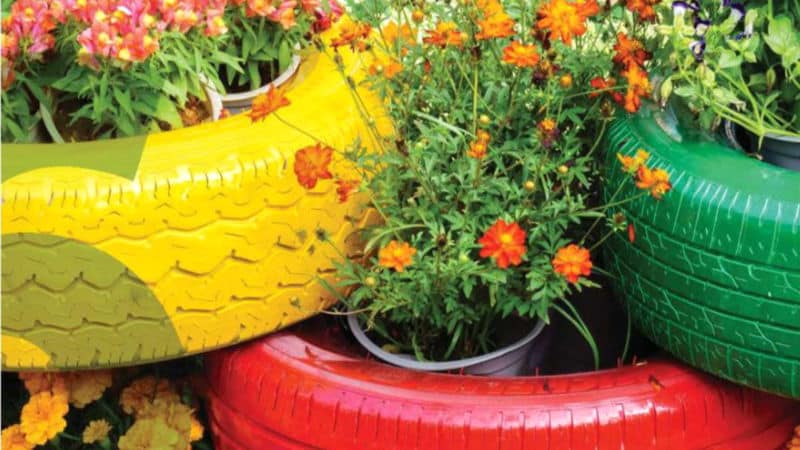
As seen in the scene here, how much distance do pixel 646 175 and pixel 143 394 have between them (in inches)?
49.7

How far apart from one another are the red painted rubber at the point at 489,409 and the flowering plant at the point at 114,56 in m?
0.56

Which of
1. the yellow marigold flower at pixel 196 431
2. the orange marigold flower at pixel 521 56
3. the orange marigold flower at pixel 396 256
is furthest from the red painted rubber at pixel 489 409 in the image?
the orange marigold flower at pixel 521 56

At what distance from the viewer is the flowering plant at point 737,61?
216cm

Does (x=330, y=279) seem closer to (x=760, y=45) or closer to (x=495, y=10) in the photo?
(x=495, y=10)

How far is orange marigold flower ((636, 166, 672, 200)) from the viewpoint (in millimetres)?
2018

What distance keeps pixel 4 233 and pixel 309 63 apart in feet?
2.73

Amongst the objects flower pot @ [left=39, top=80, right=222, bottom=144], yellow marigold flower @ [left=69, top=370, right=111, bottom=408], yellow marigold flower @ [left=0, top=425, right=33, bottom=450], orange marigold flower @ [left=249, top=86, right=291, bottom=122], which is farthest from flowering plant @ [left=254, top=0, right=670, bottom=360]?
yellow marigold flower @ [left=0, top=425, right=33, bottom=450]

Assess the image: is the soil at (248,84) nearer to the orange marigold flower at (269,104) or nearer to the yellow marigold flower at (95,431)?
the orange marigold flower at (269,104)

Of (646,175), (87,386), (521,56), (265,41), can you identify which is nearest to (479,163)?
(521,56)

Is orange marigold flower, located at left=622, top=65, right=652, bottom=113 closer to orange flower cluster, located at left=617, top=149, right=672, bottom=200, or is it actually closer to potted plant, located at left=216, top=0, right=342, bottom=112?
orange flower cluster, located at left=617, top=149, right=672, bottom=200

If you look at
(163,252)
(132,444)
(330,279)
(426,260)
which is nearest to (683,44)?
(426,260)

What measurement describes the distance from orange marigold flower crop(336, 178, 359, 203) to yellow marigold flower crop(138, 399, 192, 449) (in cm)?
65

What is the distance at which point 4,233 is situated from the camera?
2.16m

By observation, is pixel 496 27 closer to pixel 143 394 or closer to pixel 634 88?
pixel 634 88
